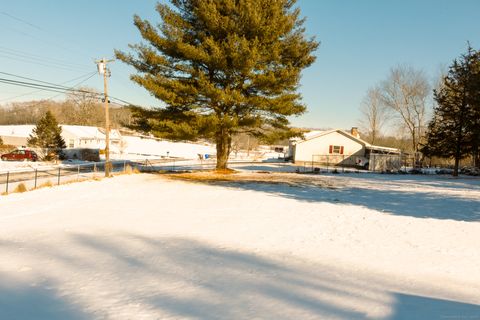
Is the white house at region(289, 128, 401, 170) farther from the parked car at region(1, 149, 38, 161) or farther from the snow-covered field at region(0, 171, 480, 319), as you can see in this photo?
the parked car at region(1, 149, 38, 161)

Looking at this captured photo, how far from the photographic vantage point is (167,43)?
71.5 feet

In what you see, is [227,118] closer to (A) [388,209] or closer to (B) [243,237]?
(A) [388,209]

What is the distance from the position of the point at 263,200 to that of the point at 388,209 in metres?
4.97

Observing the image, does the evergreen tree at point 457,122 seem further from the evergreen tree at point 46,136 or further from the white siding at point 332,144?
the evergreen tree at point 46,136

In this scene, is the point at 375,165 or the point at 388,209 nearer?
the point at 388,209

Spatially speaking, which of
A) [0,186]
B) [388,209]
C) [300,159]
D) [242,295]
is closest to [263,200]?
[388,209]

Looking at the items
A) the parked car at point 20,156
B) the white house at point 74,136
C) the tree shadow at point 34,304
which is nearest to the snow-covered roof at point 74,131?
the white house at point 74,136

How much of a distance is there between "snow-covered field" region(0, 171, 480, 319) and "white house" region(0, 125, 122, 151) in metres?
50.1

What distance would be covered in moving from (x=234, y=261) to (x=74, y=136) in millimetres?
59330

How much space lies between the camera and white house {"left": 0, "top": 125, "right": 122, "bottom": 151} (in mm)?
57844

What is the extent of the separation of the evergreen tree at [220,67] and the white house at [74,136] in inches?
1609

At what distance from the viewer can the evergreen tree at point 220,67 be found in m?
20.8

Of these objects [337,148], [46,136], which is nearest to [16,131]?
[46,136]

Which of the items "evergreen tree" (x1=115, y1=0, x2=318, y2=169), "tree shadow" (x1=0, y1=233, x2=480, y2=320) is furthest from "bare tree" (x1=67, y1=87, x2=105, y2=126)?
"tree shadow" (x1=0, y1=233, x2=480, y2=320)
